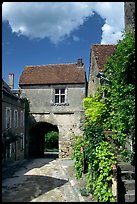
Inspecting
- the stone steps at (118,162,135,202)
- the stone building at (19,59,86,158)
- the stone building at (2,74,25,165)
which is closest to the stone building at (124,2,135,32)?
the stone steps at (118,162,135,202)

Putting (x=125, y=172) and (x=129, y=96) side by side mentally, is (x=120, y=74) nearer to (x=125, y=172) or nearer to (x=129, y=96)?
(x=129, y=96)

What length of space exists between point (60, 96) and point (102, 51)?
910cm

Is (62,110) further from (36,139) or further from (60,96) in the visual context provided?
(36,139)

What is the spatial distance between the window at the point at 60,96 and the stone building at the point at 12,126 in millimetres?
3312

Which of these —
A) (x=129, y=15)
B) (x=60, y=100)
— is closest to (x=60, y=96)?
(x=60, y=100)

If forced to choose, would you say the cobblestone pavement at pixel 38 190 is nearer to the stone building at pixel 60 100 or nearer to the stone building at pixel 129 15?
the stone building at pixel 129 15

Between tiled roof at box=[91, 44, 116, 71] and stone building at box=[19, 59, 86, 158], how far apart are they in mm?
7225

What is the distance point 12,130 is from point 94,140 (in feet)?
43.8

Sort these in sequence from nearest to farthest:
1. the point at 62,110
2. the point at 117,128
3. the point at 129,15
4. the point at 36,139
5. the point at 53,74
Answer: the point at 117,128
the point at 129,15
the point at 62,110
the point at 53,74
the point at 36,139

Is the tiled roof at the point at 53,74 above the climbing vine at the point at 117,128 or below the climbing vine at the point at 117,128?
above

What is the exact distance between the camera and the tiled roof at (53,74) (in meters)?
24.9

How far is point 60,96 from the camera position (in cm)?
2505

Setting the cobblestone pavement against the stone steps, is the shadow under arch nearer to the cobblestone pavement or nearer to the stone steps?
the cobblestone pavement

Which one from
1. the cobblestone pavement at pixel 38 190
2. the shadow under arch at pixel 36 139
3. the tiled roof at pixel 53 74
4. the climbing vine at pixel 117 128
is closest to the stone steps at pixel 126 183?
the climbing vine at pixel 117 128
